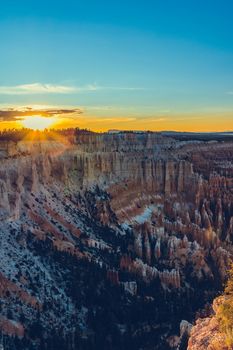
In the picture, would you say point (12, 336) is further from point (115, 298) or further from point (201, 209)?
point (201, 209)

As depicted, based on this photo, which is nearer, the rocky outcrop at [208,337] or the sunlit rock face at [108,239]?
the rocky outcrop at [208,337]

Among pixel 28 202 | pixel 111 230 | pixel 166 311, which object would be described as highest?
pixel 28 202

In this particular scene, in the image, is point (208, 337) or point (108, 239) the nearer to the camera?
point (208, 337)

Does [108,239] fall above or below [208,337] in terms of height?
below

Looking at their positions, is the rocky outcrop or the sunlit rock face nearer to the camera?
→ the rocky outcrop

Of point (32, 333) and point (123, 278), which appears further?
point (123, 278)

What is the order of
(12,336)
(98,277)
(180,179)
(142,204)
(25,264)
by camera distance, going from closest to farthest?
(12,336)
(25,264)
(98,277)
(142,204)
(180,179)

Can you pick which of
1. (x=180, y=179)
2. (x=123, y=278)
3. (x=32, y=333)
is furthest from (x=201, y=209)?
(x=32, y=333)

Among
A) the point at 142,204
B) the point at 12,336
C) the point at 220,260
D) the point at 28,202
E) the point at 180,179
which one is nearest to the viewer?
the point at 12,336
